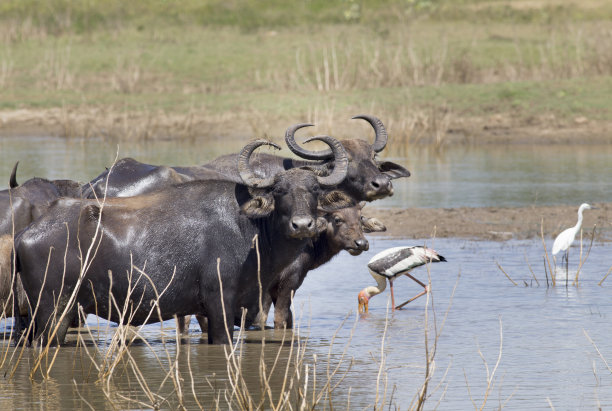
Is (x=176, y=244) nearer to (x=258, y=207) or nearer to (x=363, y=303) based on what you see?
(x=258, y=207)

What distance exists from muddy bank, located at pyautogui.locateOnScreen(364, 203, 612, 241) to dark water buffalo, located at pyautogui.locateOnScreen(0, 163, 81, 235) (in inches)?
236

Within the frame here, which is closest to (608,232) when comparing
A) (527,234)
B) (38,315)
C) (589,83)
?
(527,234)

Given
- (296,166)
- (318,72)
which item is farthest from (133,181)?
(318,72)

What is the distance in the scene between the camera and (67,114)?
2877 centimetres

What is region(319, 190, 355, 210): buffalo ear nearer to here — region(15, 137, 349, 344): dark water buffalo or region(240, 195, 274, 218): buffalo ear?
region(15, 137, 349, 344): dark water buffalo

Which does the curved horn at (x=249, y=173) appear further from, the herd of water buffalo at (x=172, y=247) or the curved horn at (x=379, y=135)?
Result: the curved horn at (x=379, y=135)

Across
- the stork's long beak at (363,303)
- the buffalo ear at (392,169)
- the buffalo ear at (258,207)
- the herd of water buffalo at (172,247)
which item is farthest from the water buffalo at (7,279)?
the buffalo ear at (392,169)

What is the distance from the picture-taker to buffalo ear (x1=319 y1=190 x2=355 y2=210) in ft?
28.5

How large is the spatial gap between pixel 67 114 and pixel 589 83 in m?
12.8

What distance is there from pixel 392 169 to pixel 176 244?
283 cm

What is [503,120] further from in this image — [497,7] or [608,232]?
[497,7]

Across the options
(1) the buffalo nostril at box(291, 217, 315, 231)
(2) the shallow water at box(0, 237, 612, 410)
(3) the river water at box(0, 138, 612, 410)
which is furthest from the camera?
(1) the buffalo nostril at box(291, 217, 315, 231)

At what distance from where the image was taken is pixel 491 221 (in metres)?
15.9

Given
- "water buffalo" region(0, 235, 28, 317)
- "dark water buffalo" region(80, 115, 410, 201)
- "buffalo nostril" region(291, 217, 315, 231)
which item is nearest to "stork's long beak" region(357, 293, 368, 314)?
"dark water buffalo" region(80, 115, 410, 201)
